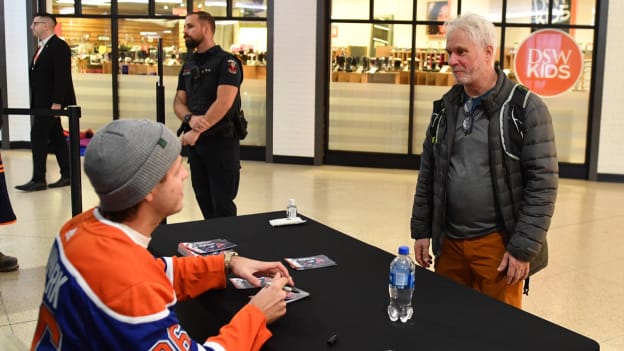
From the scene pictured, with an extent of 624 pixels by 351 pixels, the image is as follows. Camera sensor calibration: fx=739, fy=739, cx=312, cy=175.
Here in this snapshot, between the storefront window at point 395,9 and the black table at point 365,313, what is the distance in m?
6.98

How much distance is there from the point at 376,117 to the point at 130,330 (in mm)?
8271

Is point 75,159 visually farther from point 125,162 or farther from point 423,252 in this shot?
point 125,162

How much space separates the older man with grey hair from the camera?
2.66 metres

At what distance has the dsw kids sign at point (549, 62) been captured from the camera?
8.99 meters

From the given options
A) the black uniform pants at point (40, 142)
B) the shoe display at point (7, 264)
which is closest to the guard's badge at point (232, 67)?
the shoe display at point (7, 264)

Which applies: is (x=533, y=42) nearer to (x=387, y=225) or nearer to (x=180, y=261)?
(x=387, y=225)

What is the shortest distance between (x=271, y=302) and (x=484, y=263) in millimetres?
1104

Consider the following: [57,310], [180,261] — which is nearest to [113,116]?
[180,261]

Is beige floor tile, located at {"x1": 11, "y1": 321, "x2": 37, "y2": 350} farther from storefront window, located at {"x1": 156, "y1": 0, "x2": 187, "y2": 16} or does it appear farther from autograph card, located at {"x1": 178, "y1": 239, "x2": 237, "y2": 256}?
storefront window, located at {"x1": 156, "y1": 0, "x2": 187, "y2": 16}

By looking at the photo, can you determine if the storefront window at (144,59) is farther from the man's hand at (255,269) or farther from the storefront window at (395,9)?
the man's hand at (255,269)

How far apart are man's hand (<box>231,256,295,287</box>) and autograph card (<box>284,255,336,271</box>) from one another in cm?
17

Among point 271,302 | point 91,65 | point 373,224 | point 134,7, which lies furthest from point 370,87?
point 271,302

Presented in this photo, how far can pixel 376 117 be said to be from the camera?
9.68 m

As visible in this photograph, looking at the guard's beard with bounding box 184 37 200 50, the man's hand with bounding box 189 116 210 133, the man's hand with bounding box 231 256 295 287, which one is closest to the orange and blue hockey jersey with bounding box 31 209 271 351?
the man's hand with bounding box 231 256 295 287
